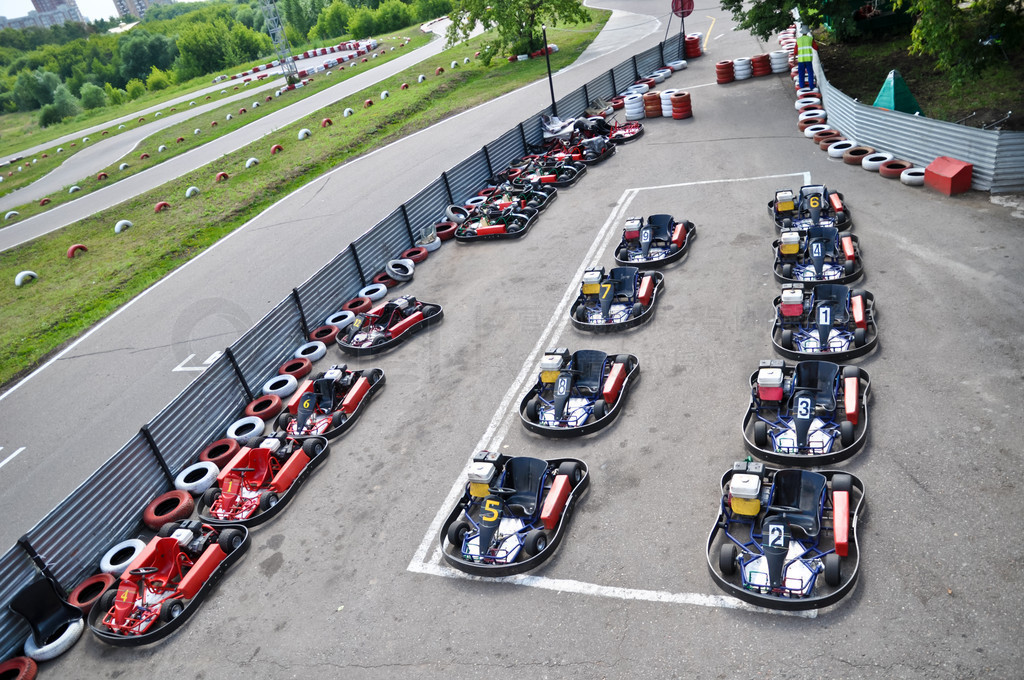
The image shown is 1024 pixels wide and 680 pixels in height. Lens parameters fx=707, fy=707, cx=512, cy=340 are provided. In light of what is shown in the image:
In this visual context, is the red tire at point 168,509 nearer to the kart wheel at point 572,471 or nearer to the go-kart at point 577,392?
the go-kart at point 577,392

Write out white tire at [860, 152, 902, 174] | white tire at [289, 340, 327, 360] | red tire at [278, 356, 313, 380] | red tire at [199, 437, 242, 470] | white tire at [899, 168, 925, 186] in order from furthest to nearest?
white tire at [860, 152, 902, 174] < white tire at [899, 168, 925, 186] < white tire at [289, 340, 327, 360] < red tire at [278, 356, 313, 380] < red tire at [199, 437, 242, 470]

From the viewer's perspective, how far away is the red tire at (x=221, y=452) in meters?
11.2

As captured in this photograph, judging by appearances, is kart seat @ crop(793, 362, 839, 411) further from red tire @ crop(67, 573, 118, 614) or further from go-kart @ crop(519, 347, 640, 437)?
red tire @ crop(67, 573, 118, 614)

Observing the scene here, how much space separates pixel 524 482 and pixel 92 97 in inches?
3105

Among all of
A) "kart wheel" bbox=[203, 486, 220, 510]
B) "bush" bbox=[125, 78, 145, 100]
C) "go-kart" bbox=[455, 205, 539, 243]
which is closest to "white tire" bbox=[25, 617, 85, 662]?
"kart wheel" bbox=[203, 486, 220, 510]

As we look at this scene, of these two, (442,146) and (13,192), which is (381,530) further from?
(13,192)

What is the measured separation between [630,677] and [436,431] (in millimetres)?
5193

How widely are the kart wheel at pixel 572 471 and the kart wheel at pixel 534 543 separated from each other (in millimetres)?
994

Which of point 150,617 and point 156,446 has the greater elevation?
point 156,446

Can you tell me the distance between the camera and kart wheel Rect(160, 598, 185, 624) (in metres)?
8.34

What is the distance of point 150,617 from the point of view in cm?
838

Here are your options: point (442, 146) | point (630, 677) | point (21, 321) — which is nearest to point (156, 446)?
point (630, 677)

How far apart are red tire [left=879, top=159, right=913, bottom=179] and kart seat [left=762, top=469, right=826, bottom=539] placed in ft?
36.5

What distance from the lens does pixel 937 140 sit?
15609mm
